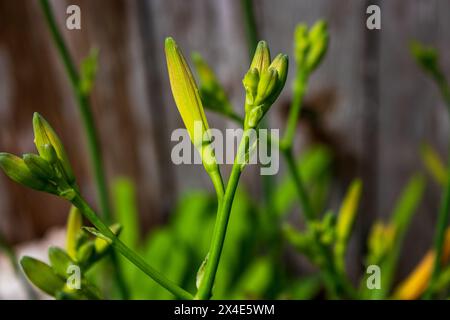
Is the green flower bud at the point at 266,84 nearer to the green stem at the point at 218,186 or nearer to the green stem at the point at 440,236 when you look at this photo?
the green stem at the point at 218,186

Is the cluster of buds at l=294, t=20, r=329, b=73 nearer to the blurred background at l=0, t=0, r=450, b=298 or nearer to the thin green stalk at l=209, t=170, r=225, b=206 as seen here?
the thin green stalk at l=209, t=170, r=225, b=206

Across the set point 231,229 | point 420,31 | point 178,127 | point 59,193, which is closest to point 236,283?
point 231,229

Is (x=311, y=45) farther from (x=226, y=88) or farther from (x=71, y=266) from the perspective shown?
(x=226, y=88)

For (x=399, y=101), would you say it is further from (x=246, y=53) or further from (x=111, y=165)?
(x=111, y=165)

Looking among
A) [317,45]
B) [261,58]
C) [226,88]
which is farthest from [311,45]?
[226,88]

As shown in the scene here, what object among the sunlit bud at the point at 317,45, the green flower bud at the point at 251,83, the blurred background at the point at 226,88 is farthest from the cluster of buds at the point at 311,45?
the blurred background at the point at 226,88
